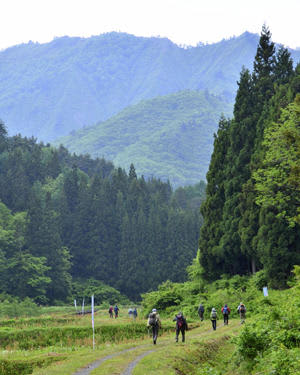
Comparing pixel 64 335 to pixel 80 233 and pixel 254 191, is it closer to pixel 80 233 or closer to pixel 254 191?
pixel 254 191

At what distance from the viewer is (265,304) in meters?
34.4

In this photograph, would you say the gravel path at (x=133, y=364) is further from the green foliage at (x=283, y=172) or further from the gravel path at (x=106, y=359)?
the green foliage at (x=283, y=172)

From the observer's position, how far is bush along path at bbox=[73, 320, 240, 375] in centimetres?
2050

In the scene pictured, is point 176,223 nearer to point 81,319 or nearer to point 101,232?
point 101,232

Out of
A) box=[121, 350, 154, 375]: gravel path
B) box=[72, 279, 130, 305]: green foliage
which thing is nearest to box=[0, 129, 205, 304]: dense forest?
box=[72, 279, 130, 305]: green foliage

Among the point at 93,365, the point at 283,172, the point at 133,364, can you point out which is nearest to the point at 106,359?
the point at 93,365

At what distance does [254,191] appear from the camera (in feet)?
152

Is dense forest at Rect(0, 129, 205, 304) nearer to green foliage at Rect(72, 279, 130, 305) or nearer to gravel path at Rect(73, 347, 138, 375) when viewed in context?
green foliage at Rect(72, 279, 130, 305)

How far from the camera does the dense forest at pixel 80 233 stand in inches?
3253

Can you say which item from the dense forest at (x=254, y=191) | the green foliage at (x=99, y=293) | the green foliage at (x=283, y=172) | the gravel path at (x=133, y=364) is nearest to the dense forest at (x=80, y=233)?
the green foliage at (x=99, y=293)

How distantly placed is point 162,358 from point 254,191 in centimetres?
2597

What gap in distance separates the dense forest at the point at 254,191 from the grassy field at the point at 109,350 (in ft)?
28.5

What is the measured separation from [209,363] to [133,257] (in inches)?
2883

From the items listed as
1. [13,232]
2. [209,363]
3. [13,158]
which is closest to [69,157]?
[13,158]
